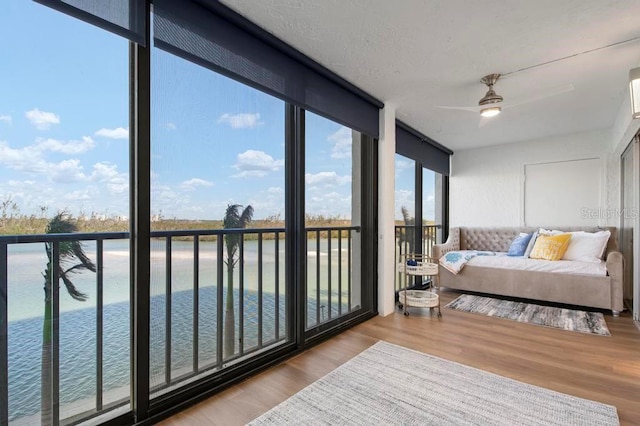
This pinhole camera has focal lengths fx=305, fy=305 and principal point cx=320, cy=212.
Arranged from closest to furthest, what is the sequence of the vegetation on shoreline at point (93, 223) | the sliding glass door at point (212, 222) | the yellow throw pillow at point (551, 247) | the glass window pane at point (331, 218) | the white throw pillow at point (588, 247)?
the vegetation on shoreline at point (93, 223)
the sliding glass door at point (212, 222)
the glass window pane at point (331, 218)
the white throw pillow at point (588, 247)
the yellow throw pillow at point (551, 247)

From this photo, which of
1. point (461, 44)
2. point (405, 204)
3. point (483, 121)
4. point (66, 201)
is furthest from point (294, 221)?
point (483, 121)

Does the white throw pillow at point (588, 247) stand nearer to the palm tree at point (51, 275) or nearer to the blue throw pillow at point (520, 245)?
the blue throw pillow at point (520, 245)

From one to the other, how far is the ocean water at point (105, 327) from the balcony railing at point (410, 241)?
265 cm

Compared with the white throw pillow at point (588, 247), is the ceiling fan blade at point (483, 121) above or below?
above

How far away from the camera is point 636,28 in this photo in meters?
2.03

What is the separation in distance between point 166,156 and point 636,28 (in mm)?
3125

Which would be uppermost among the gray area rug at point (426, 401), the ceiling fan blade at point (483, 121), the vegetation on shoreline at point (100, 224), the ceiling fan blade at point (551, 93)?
the ceiling fan blade at point (483, 121)

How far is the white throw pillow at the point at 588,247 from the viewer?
12.5ft

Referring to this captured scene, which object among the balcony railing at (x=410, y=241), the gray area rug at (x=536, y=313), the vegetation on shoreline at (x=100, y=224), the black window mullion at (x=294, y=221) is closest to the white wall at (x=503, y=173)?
the balcony railing at (x=410, y=241)

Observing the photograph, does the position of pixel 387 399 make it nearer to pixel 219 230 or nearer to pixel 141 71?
pixel 219 230

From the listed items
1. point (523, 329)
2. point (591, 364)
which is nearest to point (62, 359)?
point (591, 364)

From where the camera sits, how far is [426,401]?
5.89 ft

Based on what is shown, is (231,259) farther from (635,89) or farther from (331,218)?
(635,89)

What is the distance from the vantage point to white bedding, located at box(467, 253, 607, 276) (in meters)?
3.59
